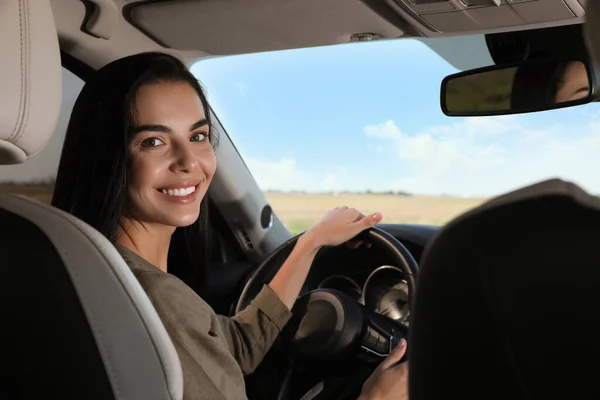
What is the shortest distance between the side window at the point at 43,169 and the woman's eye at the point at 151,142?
87 cm

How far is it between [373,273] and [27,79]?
1367 mm

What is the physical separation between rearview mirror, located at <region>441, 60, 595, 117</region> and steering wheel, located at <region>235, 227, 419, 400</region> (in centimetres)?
58

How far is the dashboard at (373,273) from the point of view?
2598 millimetres

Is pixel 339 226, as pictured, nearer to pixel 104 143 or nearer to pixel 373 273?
pixel 373 273

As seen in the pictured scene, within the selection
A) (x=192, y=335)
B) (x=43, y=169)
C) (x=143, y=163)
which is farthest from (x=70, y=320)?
(x=43, y=169)

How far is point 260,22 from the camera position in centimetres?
284

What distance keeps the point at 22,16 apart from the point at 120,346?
2.17 ft

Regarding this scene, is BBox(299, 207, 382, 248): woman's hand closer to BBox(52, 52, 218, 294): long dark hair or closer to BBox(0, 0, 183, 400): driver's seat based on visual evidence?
BBox(52, 52, 218, 294): long dark hair

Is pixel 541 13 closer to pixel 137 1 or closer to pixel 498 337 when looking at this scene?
pixel 137 1

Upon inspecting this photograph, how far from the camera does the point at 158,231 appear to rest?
2191mm

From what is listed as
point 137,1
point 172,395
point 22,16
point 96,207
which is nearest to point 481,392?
point 172,395

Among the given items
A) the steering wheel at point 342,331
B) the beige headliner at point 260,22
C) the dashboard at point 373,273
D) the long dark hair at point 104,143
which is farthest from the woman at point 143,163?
the beige headliner at point 260,22

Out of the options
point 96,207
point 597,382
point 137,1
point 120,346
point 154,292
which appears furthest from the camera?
point 137,1

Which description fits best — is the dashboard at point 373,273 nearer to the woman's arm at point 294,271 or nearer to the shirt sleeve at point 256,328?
the woman's arm at point 294,271
